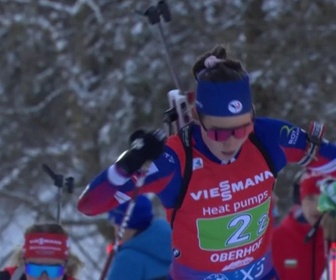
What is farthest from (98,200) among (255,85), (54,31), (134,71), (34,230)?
(54,31)

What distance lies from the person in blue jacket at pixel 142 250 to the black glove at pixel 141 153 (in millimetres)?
1554

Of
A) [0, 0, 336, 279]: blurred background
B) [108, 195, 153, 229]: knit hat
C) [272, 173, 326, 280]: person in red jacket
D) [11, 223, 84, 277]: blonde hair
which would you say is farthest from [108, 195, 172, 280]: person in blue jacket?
[0, 0, 336, 279]: blurred background

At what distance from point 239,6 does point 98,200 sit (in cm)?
677

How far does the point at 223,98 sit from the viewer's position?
13.9 feet

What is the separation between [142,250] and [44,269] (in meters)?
0.60

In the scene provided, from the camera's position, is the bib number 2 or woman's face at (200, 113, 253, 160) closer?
woman's face at (200, 113, 253, 160)

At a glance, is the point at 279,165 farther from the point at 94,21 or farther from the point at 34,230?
the point at 94,21

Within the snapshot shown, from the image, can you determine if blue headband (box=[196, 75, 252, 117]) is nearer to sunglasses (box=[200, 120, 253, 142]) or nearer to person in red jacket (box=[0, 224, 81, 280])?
sunglasses (box=[200, 120, 253, 142])

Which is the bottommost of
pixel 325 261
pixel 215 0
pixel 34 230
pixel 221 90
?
pixel 325 261

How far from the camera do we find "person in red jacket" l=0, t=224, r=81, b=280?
527cm

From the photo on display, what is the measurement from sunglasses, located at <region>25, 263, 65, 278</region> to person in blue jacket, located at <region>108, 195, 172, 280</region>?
0.38 m

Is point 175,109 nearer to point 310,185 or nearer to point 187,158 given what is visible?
point 187,158

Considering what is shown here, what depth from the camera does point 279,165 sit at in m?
4.44

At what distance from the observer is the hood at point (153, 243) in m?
5.66
